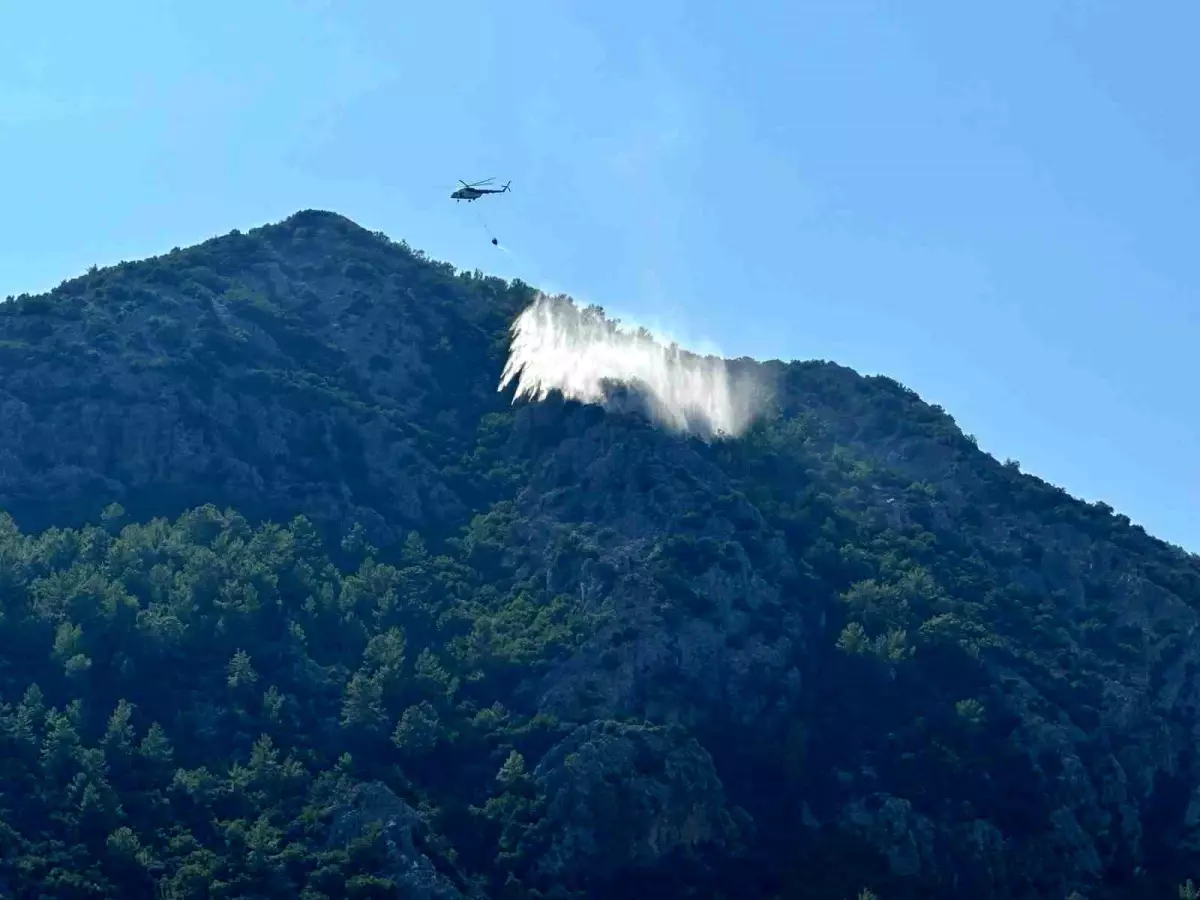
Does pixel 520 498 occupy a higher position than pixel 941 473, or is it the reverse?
pixel 941 473

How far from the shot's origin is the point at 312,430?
16425cm

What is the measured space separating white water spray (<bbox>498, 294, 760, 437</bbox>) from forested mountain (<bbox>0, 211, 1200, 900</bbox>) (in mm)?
3160

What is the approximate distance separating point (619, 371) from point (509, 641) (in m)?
41.0

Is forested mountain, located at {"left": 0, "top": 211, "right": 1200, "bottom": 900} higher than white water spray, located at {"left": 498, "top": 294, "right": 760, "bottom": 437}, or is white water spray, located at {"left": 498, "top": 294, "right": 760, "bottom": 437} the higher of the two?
white water spray, located at {"left": 498, "top": 294, "right": 760, "bottom": 437}

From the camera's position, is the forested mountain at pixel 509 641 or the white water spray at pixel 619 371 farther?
the white water spray at pixel 619 371

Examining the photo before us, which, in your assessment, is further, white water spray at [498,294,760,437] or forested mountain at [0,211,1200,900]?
white water spray at [498,294,760,437]

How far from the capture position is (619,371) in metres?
173

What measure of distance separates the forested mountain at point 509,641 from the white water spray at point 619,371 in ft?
10.4

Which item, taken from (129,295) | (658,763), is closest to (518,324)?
(129,295)

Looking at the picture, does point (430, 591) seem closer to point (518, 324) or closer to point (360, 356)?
point (360, 356)

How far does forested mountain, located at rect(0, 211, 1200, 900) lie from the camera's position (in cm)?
11862

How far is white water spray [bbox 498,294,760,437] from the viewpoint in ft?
560

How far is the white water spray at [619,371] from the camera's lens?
171 m

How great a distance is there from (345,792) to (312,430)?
52.9 meters
